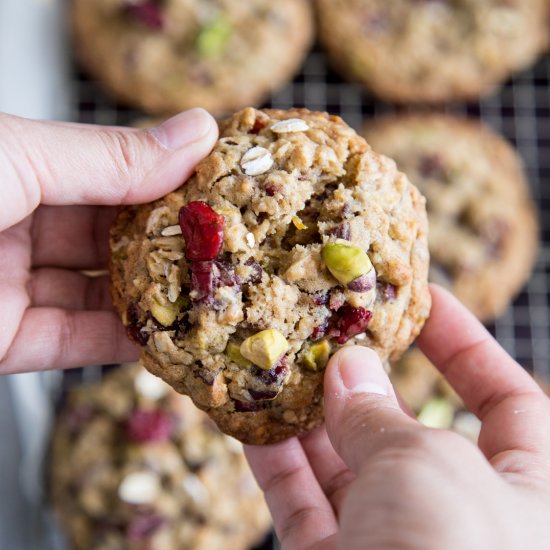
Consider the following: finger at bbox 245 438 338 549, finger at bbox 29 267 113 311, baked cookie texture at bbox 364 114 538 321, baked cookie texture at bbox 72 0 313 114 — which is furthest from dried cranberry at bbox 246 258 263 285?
baked cookie texture at bbox 72 0 313 114

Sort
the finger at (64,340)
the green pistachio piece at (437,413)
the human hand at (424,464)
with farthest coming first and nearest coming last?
the green pistachio piece at (437,413) → the finger at (64,340) → the human hand at (424,464)

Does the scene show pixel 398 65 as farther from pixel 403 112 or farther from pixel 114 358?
pixel 114 358

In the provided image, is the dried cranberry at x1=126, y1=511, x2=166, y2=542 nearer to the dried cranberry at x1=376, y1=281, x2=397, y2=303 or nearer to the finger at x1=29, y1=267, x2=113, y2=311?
the finger at x1=29, y1=267, x2=113, y2=311

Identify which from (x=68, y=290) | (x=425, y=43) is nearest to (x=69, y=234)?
(x=68, y=290)

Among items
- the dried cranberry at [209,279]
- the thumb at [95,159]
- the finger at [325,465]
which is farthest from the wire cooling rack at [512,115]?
the dried cranberry at [209,279]

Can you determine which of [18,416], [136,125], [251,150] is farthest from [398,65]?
[18,416]

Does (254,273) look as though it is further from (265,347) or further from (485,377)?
(485,377)

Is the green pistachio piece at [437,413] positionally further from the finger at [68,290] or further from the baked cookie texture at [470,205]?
the finger at [68,290]
